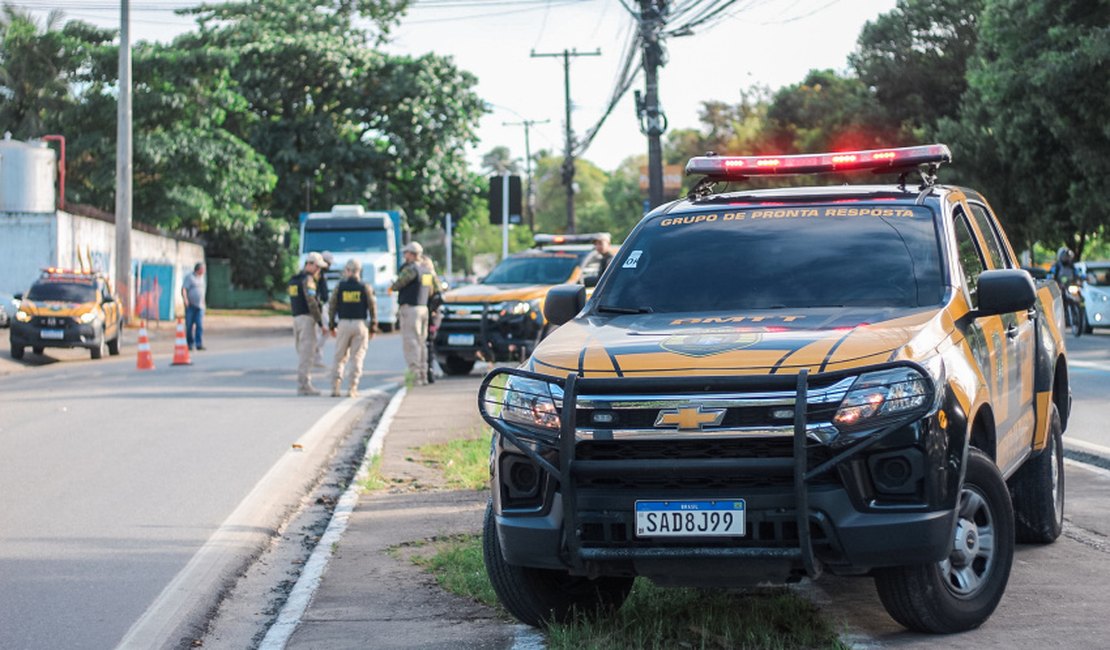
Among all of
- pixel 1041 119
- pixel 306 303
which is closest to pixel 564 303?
pixel 306 303

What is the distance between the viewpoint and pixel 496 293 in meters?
21.8

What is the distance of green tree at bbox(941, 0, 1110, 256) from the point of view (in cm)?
3231

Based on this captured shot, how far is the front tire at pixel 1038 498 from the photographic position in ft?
26.6

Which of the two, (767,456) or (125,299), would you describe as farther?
(125,299)

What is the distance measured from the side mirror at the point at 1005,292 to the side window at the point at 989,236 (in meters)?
1.33

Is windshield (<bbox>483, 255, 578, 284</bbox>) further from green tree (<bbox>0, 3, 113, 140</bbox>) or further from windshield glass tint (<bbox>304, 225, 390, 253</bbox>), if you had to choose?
green tree (<bbox>0, 3, 113, 140</bbox>)

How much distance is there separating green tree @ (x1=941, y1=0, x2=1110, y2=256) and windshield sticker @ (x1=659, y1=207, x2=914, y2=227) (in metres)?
25.2

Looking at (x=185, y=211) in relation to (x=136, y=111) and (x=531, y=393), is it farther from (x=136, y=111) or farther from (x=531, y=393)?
(x=531, y=393)

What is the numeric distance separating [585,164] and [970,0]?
447ft

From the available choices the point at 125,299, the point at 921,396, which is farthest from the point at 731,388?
the point at 125,299

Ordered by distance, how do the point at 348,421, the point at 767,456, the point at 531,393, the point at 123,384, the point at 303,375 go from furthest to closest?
the point at 123,384, the point at 303,375, the point at 348,421, the point at 531,393, the point at 767,456

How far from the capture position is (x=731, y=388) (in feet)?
18.3

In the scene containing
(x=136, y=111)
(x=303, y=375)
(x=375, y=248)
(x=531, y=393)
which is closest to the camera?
(x=531, y=393)

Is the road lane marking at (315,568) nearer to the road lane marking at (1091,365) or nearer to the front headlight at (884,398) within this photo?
the front headlight at (884,398)
